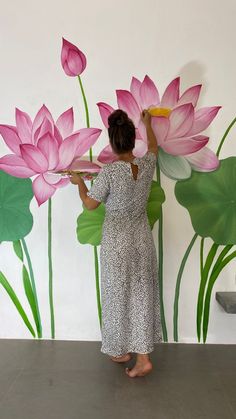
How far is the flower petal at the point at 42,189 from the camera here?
230 cm

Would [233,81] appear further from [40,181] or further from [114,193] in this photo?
[40,181]

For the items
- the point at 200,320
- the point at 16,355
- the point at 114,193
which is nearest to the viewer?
the point at 114,193

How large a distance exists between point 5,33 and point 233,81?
1.40 m

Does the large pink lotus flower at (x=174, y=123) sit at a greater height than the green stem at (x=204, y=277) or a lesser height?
greater

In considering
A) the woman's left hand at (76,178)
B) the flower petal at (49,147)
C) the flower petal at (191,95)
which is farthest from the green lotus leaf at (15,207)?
the flower petal at (191,95)

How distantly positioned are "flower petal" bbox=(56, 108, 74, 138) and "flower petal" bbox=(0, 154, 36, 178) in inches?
12.1

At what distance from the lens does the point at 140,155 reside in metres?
2.23

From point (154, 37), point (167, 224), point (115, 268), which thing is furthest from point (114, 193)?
point (154, 37)

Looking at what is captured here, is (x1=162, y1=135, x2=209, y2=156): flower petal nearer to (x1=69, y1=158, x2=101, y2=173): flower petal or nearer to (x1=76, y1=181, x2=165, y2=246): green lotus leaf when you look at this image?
(x1=76, y1=181, x2=165, y2=246): green lotus leaf

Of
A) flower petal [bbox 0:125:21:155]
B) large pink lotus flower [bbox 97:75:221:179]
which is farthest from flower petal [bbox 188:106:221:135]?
flower petal [bbox 0:125:21:155]

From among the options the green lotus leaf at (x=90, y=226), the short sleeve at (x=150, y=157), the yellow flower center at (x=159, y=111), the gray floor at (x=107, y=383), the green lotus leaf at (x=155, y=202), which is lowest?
the gray floor at (x=107, y=383)

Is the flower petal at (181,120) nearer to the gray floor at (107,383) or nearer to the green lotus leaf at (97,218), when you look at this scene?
the green lotus leaf at (97,218)

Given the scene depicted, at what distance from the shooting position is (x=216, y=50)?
2174 mm

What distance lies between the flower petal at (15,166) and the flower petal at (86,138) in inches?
12.8
